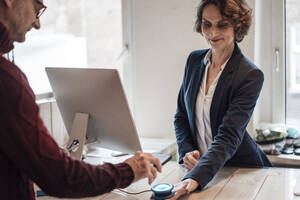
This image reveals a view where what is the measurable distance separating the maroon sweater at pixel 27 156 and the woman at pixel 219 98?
2.38 ft

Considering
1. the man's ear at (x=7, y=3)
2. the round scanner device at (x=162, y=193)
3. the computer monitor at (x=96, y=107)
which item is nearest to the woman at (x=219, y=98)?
the round scanner device at (x=162, y=193)

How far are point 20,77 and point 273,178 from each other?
1.23m

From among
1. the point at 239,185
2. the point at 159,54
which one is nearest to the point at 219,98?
the point at 239,185

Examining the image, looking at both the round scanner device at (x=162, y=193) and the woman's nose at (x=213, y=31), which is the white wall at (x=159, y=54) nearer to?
the woman's nose at (x=213, y=31)

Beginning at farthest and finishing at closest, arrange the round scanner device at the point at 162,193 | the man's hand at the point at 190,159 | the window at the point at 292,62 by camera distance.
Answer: the window at the point at 292,62, the man's hand at the point at 190,159, the round scanner device at the point at 162,193

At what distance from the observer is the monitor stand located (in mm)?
1766

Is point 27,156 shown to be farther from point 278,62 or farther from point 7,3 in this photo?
point 278,62

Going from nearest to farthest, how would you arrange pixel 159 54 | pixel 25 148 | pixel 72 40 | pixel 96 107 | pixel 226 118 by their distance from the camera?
pixel 25 148
pixel 96 107
pixel 226 118
pixel 72 40
pixel 159 54

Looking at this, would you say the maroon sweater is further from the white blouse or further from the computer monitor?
the white blouse

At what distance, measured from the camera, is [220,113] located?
6.30ft

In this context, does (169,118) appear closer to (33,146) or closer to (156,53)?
(156,53)

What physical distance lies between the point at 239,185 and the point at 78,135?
72 centimetres

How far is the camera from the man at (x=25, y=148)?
928mm

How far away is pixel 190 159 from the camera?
188 cm
